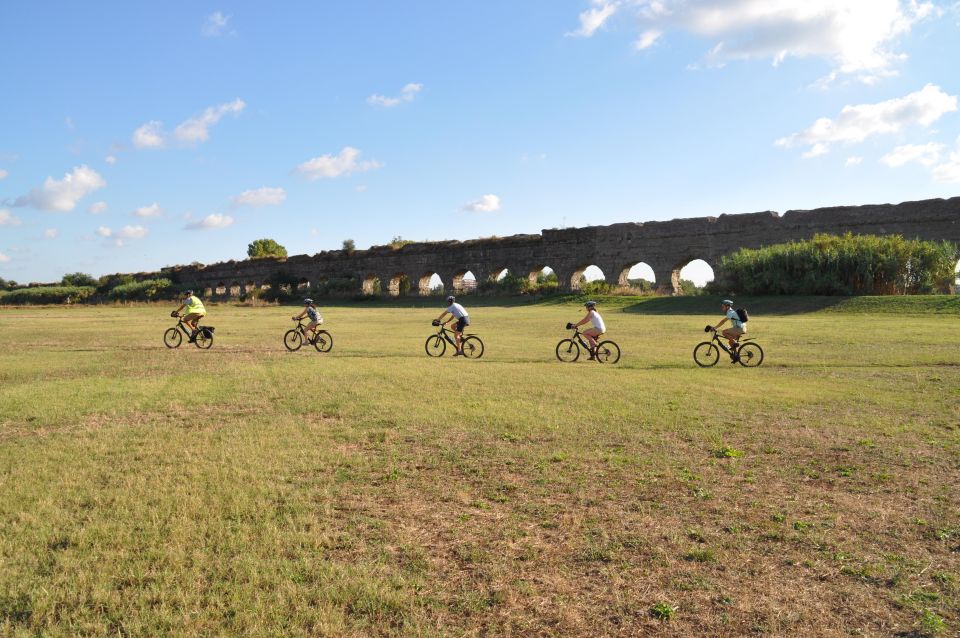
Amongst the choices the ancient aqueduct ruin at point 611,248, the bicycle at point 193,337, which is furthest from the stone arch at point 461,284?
the bicycle at point 193,337

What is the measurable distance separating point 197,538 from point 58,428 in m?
4.14

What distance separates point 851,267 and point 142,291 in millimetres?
49094

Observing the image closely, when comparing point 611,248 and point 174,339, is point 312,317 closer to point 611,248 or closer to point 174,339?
point 174,339

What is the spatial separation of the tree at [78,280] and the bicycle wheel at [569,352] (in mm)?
59397

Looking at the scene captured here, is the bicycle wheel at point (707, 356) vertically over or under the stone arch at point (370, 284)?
under

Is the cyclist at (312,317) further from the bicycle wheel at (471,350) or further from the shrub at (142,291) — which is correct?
the shrub at (142,291)

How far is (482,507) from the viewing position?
15.7 feet

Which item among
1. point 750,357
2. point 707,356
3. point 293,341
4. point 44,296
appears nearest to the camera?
point 750,357

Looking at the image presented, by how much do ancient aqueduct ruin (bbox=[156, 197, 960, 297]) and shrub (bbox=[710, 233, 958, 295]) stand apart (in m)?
1.44

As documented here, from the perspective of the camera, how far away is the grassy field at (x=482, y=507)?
337 cm

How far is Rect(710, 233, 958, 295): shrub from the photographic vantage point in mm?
23453

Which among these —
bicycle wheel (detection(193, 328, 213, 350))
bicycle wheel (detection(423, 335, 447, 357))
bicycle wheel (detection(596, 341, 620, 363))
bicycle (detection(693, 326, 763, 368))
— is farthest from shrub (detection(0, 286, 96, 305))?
bicycle (detection(693, 326, 763, 368))

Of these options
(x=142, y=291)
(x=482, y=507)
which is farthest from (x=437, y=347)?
(x=142, y=291)

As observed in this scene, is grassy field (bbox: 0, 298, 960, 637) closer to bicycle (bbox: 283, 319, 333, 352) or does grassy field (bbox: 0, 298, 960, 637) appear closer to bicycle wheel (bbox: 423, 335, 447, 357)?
A: bicycle wheel (bbox: 423, 335, 447, 357)
